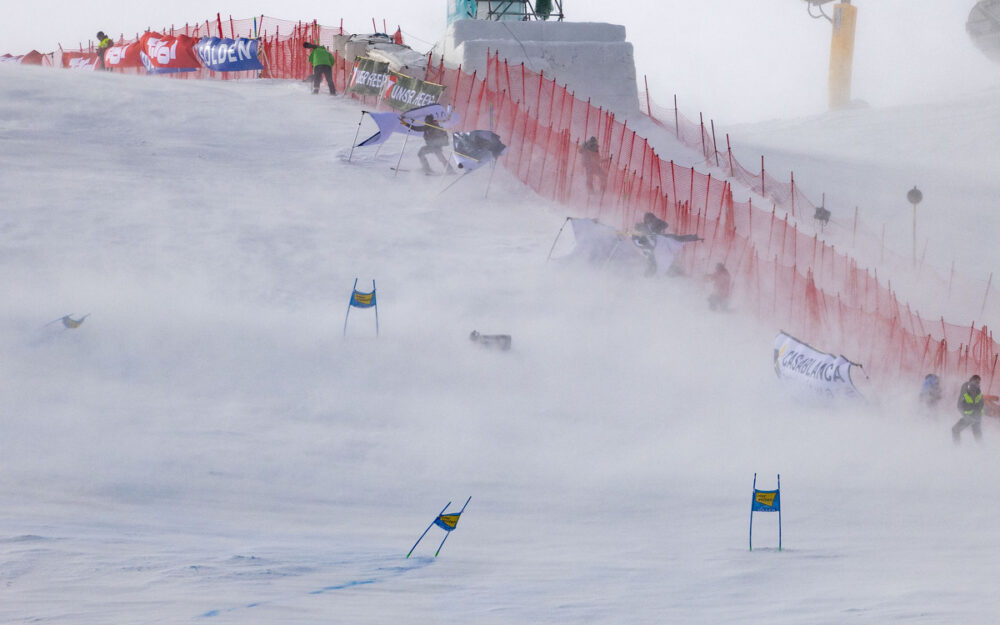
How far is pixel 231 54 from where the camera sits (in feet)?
101

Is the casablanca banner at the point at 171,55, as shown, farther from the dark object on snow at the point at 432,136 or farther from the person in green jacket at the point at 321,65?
the dark object on snow at the point at 432,136

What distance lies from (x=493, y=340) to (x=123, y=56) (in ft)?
74.4

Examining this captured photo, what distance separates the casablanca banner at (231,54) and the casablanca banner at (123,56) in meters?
2.89

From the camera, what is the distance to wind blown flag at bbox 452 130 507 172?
67.2ft

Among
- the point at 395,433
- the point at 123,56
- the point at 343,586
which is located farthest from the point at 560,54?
the point at 343,586

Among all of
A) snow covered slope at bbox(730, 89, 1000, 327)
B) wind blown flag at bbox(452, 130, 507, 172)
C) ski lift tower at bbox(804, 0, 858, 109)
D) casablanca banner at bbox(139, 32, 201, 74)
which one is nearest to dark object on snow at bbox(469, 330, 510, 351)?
wind blown flag at bbox(452, 130, 507, 172)

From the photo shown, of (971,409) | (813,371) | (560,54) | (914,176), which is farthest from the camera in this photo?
(914,176)

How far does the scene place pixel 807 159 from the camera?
29.5m

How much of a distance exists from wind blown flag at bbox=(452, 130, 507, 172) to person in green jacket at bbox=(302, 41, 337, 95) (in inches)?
305

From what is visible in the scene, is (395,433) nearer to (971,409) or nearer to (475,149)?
(971,409)

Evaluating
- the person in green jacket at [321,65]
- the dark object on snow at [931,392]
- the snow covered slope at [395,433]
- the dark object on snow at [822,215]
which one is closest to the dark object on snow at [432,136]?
the snow covered slope at [395,433]

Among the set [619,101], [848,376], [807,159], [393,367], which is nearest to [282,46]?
[619,101]

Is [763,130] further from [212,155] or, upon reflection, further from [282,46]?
[212,155]

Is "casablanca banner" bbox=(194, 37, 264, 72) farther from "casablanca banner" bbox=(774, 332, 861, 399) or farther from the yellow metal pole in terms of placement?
the yellow metal pole
